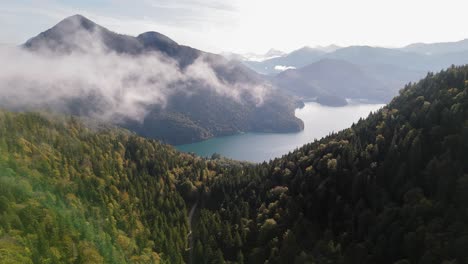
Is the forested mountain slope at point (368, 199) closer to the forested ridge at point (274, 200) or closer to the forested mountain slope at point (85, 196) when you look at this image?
the forested ridge at point (274, 200)

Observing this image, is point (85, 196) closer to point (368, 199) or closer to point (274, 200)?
point (274, 200)

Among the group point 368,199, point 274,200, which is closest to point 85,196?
point 274,200

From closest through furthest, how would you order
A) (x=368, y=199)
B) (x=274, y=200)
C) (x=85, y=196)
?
(x=368, y=199), (x=85, y=196), (x=274, y=200)

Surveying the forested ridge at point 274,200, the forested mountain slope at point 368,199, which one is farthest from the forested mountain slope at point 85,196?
the forested mountain slope at point 368,199

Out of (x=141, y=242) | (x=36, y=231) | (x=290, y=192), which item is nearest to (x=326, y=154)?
(x=290, y=192)

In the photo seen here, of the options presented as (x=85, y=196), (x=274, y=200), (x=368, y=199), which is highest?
(x=368, y=199)

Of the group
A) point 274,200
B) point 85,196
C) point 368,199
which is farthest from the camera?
point 274,200

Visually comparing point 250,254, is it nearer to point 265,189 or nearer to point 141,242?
point 141,242
